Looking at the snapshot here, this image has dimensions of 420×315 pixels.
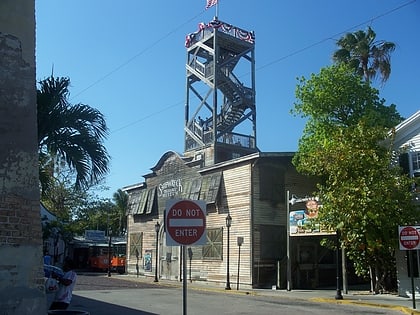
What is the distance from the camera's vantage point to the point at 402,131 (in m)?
21.6

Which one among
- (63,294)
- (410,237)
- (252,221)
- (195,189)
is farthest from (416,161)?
(63,294)

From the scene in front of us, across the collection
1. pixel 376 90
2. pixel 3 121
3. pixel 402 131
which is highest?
pixel 376 90

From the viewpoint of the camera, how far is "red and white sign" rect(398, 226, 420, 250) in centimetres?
1656

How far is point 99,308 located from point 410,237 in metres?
10.4

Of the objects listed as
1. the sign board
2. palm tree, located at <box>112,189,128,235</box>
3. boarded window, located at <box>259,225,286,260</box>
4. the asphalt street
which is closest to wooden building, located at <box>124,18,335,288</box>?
boarded window, located at <box>259,225,286,260</box>

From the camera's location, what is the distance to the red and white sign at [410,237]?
16.6 meters

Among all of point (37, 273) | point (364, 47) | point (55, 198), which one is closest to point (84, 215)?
point (55, 198)

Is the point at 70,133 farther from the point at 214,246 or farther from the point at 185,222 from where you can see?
the point at 214,246

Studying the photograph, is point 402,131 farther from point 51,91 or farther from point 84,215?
point 84,215

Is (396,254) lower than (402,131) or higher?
lower

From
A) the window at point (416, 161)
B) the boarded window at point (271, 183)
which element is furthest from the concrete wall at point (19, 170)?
the boarded window at point (271, 183)

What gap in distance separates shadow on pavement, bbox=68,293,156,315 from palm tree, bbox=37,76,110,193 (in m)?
8.21

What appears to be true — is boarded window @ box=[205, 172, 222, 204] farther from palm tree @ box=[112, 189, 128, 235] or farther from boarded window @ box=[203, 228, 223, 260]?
palm tree @ box=[112, 189, 128, 235]

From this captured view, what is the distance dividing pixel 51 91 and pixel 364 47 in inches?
988
